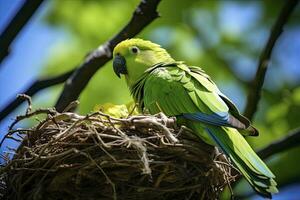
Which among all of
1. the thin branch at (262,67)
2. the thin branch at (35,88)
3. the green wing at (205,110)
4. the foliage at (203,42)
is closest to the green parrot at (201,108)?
the green wing at (205,110)

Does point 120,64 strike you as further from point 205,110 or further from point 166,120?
point 166,120

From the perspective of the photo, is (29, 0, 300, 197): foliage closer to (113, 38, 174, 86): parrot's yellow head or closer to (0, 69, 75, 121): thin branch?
(0, 69, 75, 121): thin branch

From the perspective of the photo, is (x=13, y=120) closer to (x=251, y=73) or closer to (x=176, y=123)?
(x=176, y=123)

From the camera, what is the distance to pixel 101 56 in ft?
22.4

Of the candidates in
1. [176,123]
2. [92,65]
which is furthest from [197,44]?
[176,123]

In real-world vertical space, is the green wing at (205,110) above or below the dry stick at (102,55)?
below

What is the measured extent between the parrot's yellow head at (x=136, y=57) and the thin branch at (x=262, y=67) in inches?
40.1

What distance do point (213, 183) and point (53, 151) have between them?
110cm

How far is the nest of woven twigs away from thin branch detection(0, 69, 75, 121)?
2169 mm

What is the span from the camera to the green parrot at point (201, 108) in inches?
192

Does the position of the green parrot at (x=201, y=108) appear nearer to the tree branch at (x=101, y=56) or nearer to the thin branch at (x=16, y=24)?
the tree branch at (x=101, y=56)

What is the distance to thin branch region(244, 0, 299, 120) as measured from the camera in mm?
6965

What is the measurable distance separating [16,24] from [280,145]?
2770 mm

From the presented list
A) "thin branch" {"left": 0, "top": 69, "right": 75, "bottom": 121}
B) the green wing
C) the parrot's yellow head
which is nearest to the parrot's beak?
the parrot's yellow head
